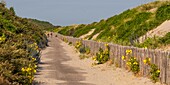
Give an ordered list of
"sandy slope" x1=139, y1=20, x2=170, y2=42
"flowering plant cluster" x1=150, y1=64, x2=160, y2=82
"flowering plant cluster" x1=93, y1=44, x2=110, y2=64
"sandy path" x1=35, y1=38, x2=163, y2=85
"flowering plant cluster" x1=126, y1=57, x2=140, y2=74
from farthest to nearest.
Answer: "sandy slope" x1=139, y1=20, x2=170, y2=42
"flowering plant cluster" x1=93, y1=44, x2=110, y2=64
"flowering plant cluster" x1=126, y1=57, x2=140, y2=74
"sandy path" x1=35, y1=38, x2=163, y2=85
"flowering plant cluster" x1=150, y1=64, x2=160, y2=82

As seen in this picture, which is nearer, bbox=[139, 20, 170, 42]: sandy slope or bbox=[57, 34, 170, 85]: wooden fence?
bbox=[57, 34, 170, 85]: wooden fence

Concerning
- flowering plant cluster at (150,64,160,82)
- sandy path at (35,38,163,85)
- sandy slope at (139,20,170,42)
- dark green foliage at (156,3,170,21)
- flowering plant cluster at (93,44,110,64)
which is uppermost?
dark green foliage at (156,3,170,21)

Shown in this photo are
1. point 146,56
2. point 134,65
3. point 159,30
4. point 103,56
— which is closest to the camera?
point 146,56

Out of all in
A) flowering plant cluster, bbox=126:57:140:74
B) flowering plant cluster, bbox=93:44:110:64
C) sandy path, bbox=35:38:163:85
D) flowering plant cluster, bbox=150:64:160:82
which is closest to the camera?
flowering plant cluster, bbox=150:64:160:82

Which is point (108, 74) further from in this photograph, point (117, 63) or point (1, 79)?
point (1, 79)

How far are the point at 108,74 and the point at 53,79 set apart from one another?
3.53 meters

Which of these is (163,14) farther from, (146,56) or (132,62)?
(146,56)

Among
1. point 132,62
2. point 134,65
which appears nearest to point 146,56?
point 134,65

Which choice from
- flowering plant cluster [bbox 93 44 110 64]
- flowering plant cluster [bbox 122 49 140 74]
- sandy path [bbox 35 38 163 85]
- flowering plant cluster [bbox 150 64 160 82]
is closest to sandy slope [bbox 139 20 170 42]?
flowering plant cluster [bbox 93 44 110 64]

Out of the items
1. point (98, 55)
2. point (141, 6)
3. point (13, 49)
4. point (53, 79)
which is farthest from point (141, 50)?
point (141, 6)

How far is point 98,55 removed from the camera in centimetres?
2834

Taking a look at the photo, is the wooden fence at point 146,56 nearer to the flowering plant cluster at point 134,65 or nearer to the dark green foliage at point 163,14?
the flowering plant cluster at point 134,65

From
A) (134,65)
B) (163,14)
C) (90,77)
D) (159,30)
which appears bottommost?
(90,77)

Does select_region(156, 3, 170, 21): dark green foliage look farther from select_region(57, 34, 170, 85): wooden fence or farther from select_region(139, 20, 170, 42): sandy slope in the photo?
select_region(57, 34, 170, 85): wooden fence
